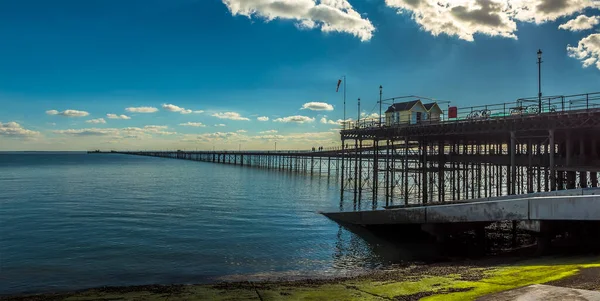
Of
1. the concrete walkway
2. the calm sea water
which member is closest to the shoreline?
the concrete walkway

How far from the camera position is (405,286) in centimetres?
1272

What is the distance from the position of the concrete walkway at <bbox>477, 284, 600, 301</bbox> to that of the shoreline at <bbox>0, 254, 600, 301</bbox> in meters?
0.72

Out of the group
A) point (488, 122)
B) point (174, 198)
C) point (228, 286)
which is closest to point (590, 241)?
point (488, 122)

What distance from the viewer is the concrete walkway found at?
8.75 metres

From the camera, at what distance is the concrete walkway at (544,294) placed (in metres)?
8.75

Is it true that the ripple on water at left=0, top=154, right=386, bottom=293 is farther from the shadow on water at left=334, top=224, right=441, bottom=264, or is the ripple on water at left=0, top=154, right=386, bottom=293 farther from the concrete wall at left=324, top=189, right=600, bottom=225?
the concrete wall at left=324, top=189, right=600, bottom=225

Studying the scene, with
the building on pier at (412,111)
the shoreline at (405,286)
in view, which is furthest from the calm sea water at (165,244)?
the building on pier at (412,111)

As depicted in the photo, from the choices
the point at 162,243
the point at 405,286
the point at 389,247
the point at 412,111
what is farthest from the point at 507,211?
the point at 412,111

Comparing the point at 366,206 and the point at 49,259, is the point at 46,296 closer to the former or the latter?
the point at 49,259

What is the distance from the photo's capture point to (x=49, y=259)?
19500 millimetres

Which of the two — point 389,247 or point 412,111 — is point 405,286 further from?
point 412,111

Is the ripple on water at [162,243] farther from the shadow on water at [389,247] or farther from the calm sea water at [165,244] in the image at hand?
the shadow on water at [389,247]

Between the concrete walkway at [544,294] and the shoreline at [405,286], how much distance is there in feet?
2.35

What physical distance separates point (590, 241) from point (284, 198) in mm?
32708
